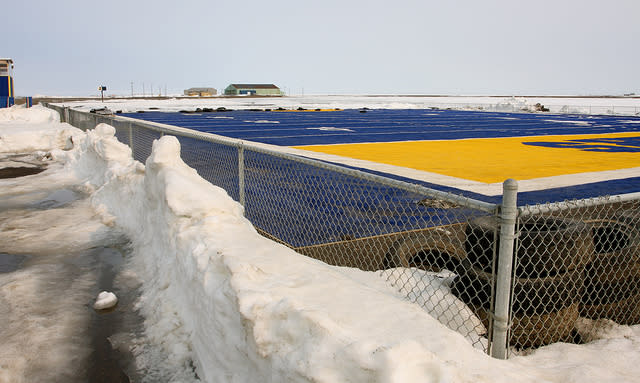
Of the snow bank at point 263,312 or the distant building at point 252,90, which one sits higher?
the distant building at point 252,90

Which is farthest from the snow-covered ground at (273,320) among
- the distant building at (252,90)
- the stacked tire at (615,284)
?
the distant building at (252,90)

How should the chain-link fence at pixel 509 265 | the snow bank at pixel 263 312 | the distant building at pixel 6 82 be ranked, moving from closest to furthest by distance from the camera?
the snow bank at pixel 263 312 → the chain-link fence at pixel 509 265 → the distant building at pixel 6 82

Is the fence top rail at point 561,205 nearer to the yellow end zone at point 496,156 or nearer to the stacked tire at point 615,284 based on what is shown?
the stacked tire at point 615,284

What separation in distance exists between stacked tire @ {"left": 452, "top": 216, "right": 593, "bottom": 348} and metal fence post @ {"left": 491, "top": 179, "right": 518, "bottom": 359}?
2.85ft

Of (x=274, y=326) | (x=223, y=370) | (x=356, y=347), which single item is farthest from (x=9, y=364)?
(x=356, y=347)

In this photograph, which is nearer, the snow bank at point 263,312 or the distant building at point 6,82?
the snow bank at point 263,312

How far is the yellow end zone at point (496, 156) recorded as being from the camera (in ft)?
42.5

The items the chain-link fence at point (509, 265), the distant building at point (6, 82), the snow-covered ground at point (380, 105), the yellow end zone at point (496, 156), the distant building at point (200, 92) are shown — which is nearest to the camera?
the chain-link fence at point (509, 265)

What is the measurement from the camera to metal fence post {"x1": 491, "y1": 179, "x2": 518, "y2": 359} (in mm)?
2688

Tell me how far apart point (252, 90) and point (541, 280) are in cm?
16995

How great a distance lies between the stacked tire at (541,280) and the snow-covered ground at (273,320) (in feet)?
0.73

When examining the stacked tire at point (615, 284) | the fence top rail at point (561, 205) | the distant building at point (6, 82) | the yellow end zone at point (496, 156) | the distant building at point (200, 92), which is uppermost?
the distant building at point (200, 92)

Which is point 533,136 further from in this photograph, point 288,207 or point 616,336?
point 616,336

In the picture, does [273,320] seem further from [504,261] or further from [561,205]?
[561,205]
